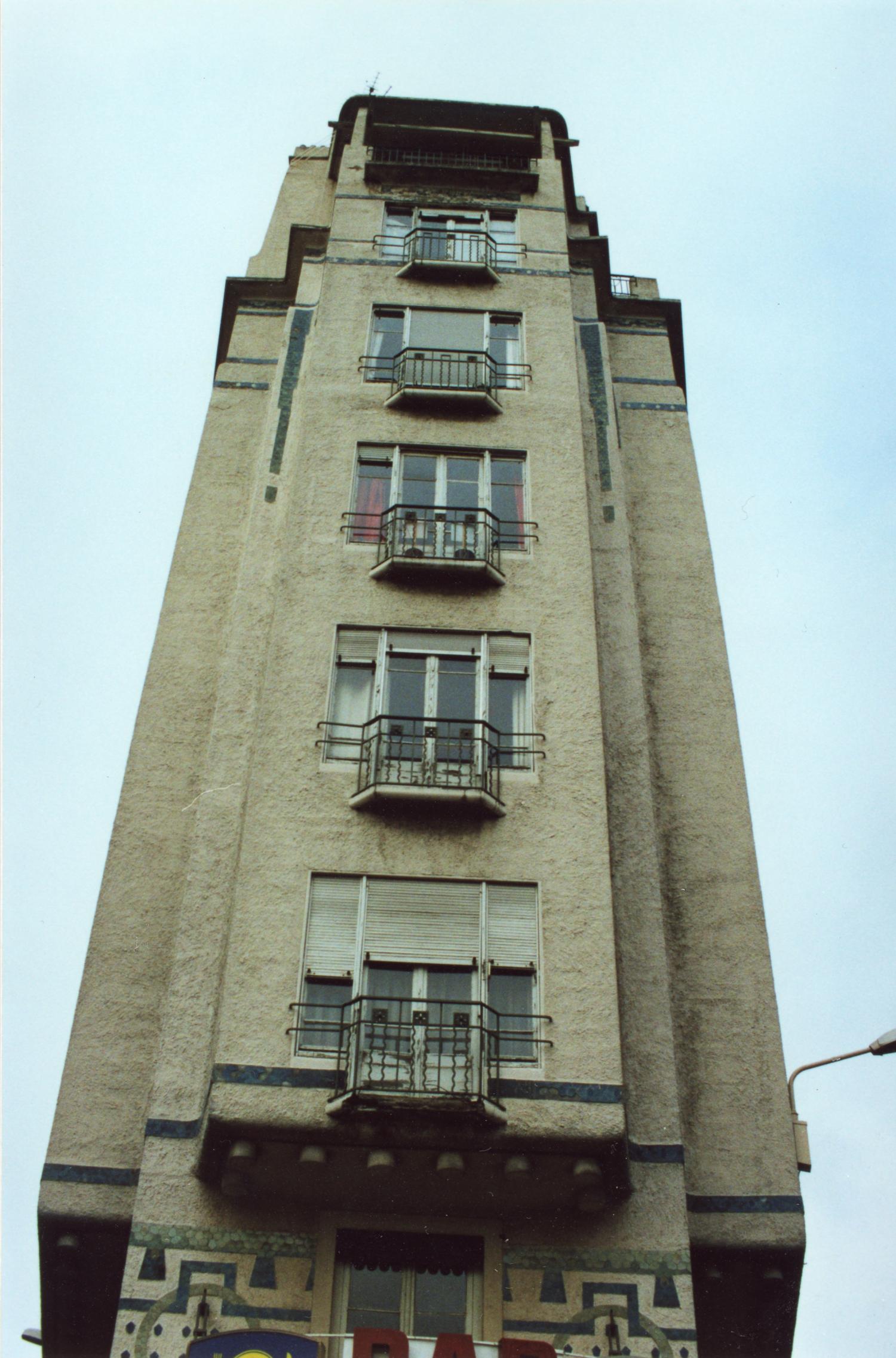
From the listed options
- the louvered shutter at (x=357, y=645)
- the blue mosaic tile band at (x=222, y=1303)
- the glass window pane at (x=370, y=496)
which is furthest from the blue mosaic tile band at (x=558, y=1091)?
the glass window pane at (x=370, y=496)

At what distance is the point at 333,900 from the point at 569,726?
4162 mm

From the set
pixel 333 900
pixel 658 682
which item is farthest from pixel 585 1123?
pixel 658 682

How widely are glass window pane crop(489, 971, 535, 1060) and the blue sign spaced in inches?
146

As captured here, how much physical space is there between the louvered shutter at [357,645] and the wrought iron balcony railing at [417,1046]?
5.38m

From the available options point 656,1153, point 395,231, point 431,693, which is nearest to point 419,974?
point 656,1153

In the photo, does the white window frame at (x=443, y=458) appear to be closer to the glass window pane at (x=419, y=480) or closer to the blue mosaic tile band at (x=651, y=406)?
the glass window pane at (x=419, y=480)

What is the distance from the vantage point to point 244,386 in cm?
2675

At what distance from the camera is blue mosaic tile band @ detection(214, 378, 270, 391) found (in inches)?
1050

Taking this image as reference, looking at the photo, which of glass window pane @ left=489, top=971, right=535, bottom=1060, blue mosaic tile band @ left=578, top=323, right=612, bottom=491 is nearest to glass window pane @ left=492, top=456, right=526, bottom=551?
blue mosaic tile band @ left=578, top=323, right=612, bottom=491

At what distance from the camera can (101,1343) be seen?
1686 centimetres

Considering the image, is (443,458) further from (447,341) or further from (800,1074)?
(800,1074)

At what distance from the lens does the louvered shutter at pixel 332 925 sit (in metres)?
16.5

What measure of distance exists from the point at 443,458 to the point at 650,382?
22.7ft

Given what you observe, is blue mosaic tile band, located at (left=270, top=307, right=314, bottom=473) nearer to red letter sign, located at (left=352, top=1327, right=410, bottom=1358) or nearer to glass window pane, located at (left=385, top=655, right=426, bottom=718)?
glass window pane, located at (left=385, top=655, right=426, bottom=718)
